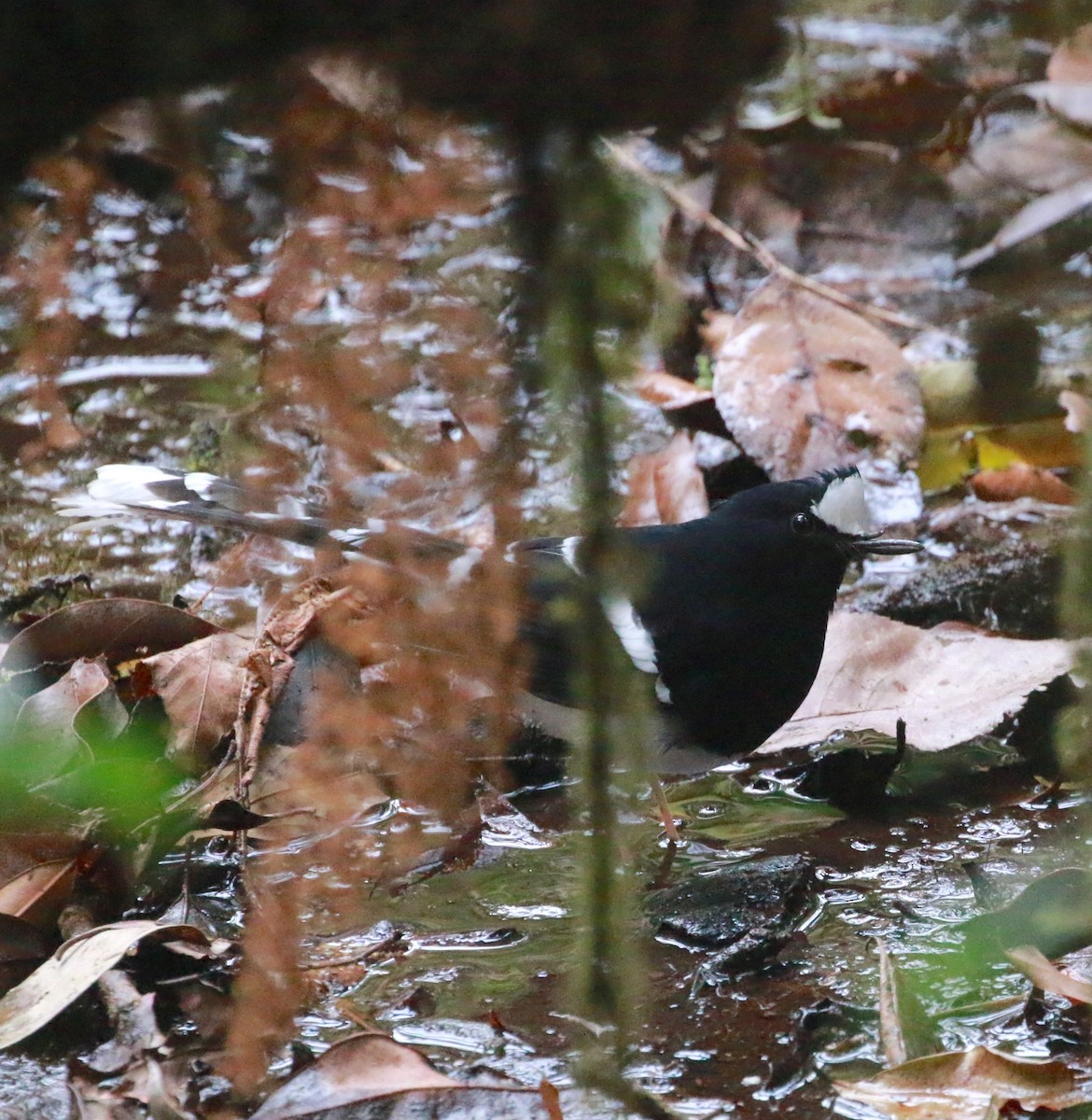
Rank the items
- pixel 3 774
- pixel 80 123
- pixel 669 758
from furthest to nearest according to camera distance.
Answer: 1. pixel 669 758
2. pixel 3 774
3. pixel 80 123

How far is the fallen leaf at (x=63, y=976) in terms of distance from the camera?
2.13 metres

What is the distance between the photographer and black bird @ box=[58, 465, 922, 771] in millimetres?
3273

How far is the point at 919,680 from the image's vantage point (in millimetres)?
3359

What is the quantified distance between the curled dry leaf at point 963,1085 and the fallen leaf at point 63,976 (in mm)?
1060

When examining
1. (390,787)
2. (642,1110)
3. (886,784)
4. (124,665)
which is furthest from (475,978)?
(124,665)

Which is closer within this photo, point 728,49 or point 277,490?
point 728,49

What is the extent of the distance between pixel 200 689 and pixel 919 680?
159 centimetres

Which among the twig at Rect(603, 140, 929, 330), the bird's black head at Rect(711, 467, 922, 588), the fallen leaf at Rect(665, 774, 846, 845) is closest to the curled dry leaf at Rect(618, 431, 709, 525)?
the bird's black head at Rect(711, 467, 922, 588)

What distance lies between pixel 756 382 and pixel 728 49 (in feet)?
11.2

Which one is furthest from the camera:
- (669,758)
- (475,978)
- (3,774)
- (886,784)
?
(669,758)

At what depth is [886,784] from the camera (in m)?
3.11

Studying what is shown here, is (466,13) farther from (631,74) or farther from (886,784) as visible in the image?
(886,784)

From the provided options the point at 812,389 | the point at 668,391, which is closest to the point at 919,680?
the point at 812,389

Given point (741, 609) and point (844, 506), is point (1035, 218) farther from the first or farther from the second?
point (741, 609)
